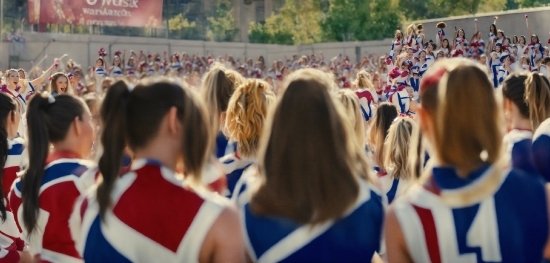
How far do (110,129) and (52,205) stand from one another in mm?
1055

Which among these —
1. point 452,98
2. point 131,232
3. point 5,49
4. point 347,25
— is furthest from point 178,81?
point 347,25

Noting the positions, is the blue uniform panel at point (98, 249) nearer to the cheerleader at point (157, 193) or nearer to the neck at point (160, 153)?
the cheerleader at point (157, 193)

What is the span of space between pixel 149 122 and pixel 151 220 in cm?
31

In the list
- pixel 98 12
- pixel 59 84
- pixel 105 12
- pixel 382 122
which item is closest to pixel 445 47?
pixel 59 84

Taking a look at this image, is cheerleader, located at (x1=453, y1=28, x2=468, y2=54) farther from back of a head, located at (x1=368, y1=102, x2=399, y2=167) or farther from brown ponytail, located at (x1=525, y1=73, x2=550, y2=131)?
brown ponytail, located at (x1=525, y1=73, x2=550, y2=131)

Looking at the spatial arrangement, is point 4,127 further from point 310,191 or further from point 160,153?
point 310,191

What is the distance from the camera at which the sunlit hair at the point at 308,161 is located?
2.67 meters

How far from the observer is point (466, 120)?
2676mm

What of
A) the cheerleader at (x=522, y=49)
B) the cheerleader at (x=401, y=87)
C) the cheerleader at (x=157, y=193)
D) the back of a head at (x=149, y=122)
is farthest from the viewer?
the cheerleader at (x=522, y=49)

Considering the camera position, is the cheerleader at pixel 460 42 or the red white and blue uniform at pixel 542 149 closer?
the red white and blue uniform at pixel 542 149

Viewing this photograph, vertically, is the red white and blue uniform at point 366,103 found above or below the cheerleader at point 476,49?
below

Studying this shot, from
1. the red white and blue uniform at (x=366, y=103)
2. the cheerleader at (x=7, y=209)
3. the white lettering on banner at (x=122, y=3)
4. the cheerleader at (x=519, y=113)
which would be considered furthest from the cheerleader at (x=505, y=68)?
the white lettering on banner at (x=122, y=3)

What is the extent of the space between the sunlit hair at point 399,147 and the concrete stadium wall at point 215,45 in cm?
2688

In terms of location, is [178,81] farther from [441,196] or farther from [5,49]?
[5,49]
